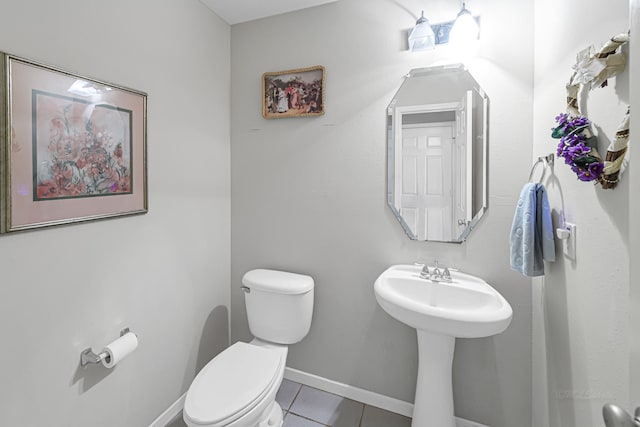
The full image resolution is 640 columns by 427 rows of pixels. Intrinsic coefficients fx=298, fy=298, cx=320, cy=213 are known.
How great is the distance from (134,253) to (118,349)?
0.44 metres

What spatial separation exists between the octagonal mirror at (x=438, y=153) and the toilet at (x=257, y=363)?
0.78 m

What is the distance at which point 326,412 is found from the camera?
1786 millimetres

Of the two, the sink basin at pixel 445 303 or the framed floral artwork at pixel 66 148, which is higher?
the framed floral artwork at pixel 66 148

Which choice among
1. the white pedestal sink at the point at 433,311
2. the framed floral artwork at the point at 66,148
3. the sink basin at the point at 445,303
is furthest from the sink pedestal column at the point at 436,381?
the framed floral artwork at the point at 66,148

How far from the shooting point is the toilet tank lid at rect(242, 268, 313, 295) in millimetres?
1750

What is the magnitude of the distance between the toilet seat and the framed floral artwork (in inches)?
35.0

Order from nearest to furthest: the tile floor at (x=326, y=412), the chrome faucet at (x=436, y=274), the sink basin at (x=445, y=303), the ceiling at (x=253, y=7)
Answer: the sink basin at (x=445, y=303) < the chrome faucet at (x=436, y=274) < the tile floor at (x=326, y=412) < the ceiling at (x=253, y=7)

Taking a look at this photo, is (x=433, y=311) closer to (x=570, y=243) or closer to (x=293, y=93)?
(x=570, y=243)

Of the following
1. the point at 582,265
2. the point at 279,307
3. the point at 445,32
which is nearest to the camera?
the point at 582,265

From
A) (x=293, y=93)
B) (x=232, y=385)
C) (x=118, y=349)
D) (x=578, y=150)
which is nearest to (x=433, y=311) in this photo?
(x=578, y=150)

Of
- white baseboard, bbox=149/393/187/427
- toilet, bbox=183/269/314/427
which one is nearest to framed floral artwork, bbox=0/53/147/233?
toilet, bbox=183/269/314/427

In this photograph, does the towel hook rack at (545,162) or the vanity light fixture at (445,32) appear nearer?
the towel hook rack at (545,162)

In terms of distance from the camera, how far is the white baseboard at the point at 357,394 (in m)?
1.75

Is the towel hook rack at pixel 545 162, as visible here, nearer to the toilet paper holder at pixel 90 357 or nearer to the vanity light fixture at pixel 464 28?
the vanity light fixture at pixel 464 28
